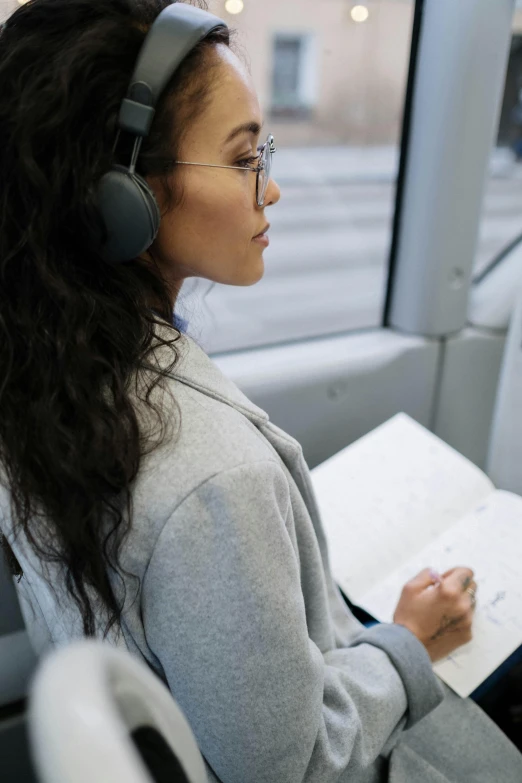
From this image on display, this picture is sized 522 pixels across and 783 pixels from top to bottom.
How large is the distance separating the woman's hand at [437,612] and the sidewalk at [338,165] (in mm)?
1098

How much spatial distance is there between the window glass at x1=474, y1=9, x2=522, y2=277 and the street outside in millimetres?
65

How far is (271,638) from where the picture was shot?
2.19 feet

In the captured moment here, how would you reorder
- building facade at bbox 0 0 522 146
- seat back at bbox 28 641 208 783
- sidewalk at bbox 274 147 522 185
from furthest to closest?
sidewalk at bbox 274 147 522 185 < building facade at bbox 0 0 522 146 < seat back at bbox 28 641 208 783

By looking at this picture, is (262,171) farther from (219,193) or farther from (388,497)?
(388,497)

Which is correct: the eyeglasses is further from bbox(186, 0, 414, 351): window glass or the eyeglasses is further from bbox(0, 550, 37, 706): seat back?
bbox(0, 550, 37, 706): seat back

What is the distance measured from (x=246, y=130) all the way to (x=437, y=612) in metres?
0.76

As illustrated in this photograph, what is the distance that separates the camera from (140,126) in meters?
0.68

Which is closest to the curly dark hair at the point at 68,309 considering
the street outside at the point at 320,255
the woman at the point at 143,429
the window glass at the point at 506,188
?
the woman at the point at 143,429

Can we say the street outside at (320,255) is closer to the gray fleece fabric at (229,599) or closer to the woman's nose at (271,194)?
the woman's nose at (271,194)

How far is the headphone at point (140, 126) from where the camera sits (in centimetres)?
67

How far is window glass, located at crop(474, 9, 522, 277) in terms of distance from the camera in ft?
6.01

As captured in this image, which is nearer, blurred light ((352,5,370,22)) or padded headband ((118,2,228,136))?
padded headband ((118,2,228,136))

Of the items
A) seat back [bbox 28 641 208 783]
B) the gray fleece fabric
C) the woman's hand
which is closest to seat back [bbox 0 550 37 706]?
the gray fleece fabric

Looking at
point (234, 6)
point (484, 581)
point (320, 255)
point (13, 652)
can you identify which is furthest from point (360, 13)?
point (13, 652)
